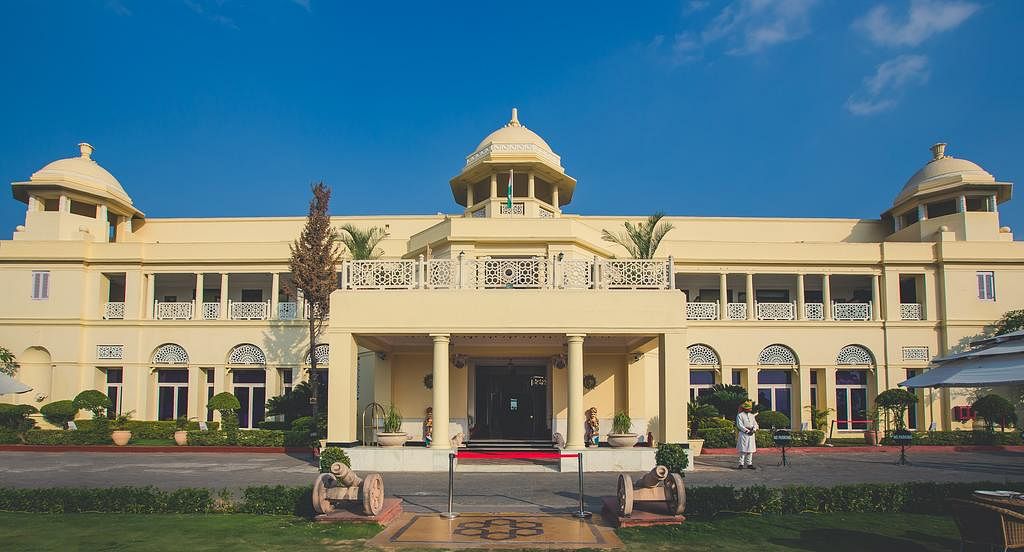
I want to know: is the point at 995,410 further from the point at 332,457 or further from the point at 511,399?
the point at 332,457

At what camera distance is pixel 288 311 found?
31.2 metres

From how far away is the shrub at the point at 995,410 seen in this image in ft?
85.3

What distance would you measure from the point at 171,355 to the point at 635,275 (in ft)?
71.4

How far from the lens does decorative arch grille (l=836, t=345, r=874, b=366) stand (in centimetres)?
2984

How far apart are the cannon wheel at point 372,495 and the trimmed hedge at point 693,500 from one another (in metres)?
1.08

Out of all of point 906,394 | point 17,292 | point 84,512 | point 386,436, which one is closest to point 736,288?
point 906,394

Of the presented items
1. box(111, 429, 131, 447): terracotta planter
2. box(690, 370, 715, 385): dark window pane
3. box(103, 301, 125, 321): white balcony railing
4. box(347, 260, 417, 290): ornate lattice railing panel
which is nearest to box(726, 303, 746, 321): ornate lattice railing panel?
box(690, 370, 715, 385): dark window pane

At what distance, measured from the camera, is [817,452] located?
73.9 feet

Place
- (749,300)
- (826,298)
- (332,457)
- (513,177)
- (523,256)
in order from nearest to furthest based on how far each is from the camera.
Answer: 1. (332,457)
2. (523,256)
3. (513,177)
4. (749,300)
5. (826,298)

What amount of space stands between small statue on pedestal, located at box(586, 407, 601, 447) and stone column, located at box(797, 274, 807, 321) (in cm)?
1357

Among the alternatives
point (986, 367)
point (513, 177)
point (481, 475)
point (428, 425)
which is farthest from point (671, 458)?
point (513, 177)

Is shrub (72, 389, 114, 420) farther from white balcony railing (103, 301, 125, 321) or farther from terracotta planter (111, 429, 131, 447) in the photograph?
white balcony railing (103, 301, 125, 321)

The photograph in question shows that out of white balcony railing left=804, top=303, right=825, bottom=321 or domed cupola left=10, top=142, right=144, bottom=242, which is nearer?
white balcony railing left=804, top=303, right=825, bottom=321

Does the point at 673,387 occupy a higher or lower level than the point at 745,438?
higher
